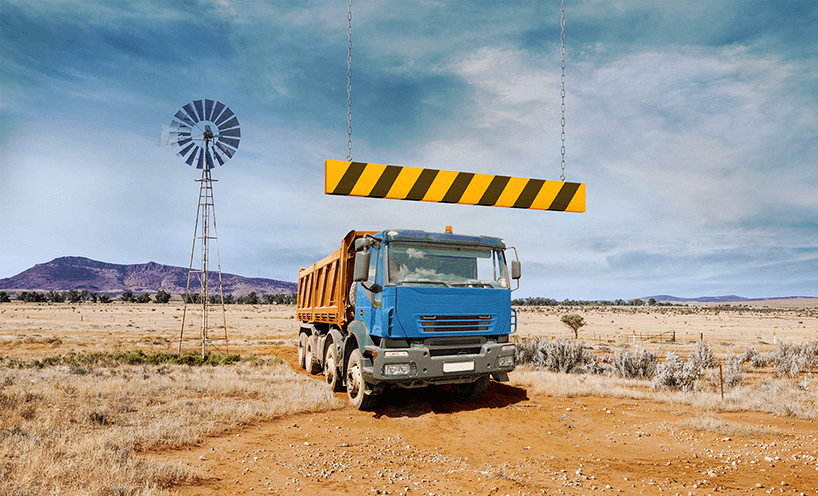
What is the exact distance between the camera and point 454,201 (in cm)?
719

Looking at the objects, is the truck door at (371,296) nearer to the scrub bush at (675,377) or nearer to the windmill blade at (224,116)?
the scrub bush at (675,377)

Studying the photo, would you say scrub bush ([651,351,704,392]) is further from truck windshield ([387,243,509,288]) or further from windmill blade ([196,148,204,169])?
windmill blade ([196,148,204,169])

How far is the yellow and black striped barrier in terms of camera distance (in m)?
6.63

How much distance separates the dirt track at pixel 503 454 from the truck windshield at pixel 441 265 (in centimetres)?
279

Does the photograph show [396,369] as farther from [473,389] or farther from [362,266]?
[473,389]

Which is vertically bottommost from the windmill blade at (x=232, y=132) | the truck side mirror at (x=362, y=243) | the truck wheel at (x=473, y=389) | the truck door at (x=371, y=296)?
the truck wheel at (x=473, y=389)

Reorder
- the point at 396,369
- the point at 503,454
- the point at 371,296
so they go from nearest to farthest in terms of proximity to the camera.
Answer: the point at 503,454, the point at 396,369, the point at 371,296

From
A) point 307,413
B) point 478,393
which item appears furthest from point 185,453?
point 478,393

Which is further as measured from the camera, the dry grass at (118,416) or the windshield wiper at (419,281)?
the windshield wiper at (419,281)

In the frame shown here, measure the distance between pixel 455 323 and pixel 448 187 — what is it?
3750 millimetres

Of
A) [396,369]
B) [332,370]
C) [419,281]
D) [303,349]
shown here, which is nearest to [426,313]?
[419,281]

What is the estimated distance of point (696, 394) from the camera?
41.9 ft

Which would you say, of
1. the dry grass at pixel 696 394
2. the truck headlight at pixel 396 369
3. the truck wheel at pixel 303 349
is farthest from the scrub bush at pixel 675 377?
the truck wheel at pixel 303 349

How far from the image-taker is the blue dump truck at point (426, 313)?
9.59 metres
